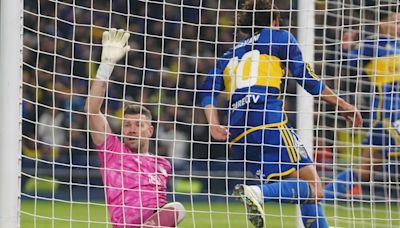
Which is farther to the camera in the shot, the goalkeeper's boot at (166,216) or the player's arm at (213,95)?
the player's arm at (213,95)

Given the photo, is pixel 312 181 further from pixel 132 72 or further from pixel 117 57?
pixel 132 72

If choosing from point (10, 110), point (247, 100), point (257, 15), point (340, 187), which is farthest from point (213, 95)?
point (340, 187)

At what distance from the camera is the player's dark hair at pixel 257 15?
237 inches

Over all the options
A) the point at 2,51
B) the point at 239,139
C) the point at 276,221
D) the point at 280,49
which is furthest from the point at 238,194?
the point at 276,221

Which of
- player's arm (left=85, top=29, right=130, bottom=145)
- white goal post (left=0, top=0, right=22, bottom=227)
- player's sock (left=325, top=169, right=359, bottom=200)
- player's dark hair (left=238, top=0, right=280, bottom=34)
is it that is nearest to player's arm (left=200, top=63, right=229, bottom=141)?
player's dark hair (left=238, top=0, right=280, bottom=34)

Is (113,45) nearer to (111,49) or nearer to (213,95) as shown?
(111,49)

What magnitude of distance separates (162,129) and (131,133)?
578 centimetres

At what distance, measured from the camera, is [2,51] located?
4.94 m

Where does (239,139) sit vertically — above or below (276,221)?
above

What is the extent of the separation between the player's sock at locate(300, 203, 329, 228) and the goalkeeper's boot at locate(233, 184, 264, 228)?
480 millimetres

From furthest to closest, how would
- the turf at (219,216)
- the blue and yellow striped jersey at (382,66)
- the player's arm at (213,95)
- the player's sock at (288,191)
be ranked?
the turf at (219,216) → the blue and yellow striped jersey at (382,66) → the player's arm at (213,95) → the player's sock at (288,191)

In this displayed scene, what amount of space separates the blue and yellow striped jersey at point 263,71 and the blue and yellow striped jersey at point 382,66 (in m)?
1.02

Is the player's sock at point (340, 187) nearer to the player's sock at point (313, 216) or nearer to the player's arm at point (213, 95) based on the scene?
the player's sock at point (313, 216)

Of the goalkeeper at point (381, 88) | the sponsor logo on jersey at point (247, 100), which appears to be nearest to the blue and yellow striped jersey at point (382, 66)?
the goalkeeper at point (381, 88)
